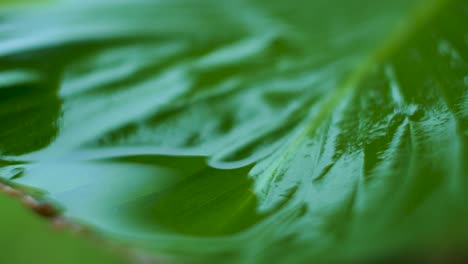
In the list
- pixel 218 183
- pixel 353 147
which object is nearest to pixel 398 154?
pixel 353 147

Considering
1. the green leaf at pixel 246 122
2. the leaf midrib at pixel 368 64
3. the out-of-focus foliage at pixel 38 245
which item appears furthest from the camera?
the out-of-focus foliage at pixel 38 245

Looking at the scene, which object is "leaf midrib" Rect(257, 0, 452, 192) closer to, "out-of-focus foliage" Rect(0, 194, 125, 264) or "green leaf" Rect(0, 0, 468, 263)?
"green leaf" Rect(0, 0, 468, 263)

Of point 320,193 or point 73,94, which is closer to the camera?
point 320,193

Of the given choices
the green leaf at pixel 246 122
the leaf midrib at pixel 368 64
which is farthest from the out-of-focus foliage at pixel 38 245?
the leaf midrib at pixel 368 64

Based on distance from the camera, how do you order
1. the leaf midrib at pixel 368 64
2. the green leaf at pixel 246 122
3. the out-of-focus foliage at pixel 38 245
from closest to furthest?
the green leaf at pixel 246 122 < the leaf midrib at pixel 368 64 < the out-of-focus foliage at pixel 38 245

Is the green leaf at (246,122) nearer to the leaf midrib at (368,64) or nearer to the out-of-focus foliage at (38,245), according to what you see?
the leaf midrib at (368,64)

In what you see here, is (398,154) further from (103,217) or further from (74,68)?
(74,68)

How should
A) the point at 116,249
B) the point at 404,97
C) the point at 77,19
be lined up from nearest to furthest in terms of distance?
the point at 116,249, the point at 404,97, the point at 77,19

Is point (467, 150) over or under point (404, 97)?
under
